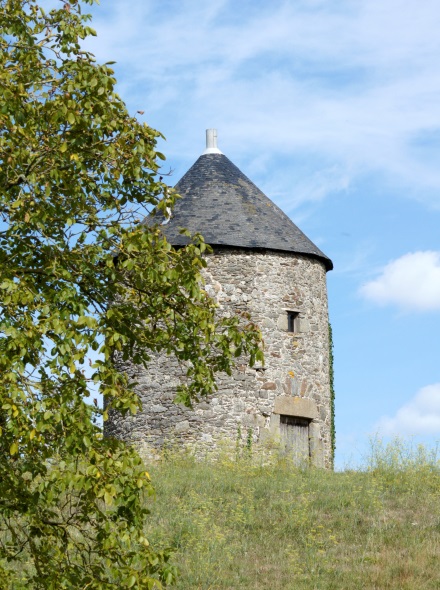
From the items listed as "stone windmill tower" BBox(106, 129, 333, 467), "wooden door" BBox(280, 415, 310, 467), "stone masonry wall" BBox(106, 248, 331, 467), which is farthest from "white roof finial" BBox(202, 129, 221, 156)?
"wooden door" BBox(280, 415, 310, 467)

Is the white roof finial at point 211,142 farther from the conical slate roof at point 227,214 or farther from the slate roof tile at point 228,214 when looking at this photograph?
the slate roof tile at point 228,214

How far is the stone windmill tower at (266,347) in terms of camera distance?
850 inches

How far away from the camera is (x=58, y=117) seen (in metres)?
8.77

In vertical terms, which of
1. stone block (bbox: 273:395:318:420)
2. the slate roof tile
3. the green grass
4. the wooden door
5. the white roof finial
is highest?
the white roof finial

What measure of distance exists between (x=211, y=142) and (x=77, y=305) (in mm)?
17710

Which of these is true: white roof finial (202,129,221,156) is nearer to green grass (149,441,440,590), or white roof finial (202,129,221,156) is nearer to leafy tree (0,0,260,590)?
green grass (149,441,440,590)

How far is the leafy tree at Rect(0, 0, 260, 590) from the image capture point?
8.12m

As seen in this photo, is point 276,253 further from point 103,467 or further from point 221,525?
point 103,467

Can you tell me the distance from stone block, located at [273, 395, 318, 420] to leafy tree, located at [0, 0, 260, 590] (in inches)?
459

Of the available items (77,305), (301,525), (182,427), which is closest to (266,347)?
(182,427)

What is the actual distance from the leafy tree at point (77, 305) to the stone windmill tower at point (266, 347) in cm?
1127

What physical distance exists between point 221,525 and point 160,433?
20.7 ft

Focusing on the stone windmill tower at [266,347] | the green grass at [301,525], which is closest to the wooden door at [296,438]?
the stone windmill tower at [266,347]

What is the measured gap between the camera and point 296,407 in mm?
22266
